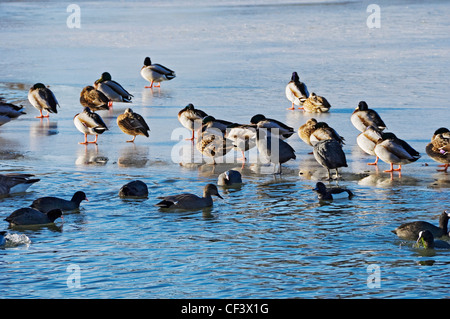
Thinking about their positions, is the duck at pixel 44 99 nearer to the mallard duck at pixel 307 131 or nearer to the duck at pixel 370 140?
the mallard duck at pixel 307 131

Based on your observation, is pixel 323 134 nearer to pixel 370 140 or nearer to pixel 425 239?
pixel 370 140

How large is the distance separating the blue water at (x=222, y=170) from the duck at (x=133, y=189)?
193 millimetres

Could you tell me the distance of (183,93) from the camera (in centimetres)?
2094

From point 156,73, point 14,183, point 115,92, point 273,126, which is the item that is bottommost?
point 14,183

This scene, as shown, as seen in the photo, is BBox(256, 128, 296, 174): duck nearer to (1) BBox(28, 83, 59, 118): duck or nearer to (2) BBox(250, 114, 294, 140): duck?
(2) BBox(250, 114, 294, 140): duck

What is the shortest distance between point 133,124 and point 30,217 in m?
5.54

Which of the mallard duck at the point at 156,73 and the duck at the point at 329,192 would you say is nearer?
the duck at the point at 329,192

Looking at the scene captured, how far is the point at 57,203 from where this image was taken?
11000mm

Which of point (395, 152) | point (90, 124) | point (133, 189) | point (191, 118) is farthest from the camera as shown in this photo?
point (191, 118)

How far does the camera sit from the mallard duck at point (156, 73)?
22.0 metres

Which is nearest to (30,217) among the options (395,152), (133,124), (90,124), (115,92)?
(90,124)

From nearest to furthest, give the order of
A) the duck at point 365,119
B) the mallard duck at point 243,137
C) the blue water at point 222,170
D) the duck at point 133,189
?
the blue water at point 222,170
the duck at point 133,189
the mallard duck at point 243,137
the duck at point 365,119

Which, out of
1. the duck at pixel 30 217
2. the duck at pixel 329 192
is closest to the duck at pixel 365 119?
the duck at pixel 329 192

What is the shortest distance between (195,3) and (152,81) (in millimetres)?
22597
